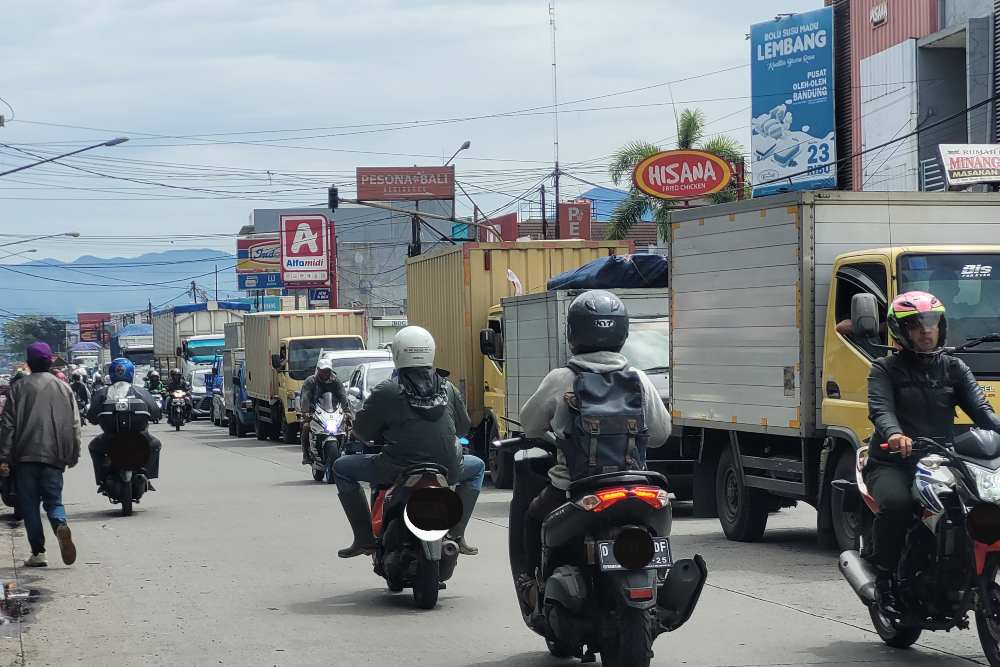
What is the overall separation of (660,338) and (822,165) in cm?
2172

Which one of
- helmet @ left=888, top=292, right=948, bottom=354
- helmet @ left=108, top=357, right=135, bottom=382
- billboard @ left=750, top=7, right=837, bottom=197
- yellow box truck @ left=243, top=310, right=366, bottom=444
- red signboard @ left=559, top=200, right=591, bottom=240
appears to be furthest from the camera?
red signboard @ left=559, top=200, right=591, bottom=240

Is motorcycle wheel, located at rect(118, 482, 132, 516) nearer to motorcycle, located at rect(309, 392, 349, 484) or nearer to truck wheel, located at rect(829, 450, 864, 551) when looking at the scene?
motorcycle, located at rect(309, 392, 349, 484)

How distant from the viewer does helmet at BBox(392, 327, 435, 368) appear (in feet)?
31.3

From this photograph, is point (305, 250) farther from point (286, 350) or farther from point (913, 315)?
point (913, 315)

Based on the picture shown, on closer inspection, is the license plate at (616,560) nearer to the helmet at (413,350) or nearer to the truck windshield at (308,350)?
the helmet at (413,350)

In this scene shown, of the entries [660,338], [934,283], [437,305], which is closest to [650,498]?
[934,283]

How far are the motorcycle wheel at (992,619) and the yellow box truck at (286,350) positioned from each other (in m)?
27.2

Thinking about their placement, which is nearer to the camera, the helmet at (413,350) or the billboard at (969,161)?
the helmet at (413,350)

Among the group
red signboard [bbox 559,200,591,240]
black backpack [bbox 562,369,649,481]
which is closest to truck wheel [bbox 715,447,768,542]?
black backpack [bbox 562,369,649,481]

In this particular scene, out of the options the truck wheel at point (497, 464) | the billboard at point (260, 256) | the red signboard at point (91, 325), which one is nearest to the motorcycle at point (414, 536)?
the truck wheel at point (497, 464)

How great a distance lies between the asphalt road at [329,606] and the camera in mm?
8008

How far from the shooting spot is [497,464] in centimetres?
2006

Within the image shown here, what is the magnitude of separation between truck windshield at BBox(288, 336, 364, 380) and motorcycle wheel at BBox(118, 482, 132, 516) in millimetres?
17171

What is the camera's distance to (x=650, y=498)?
6504 mm
